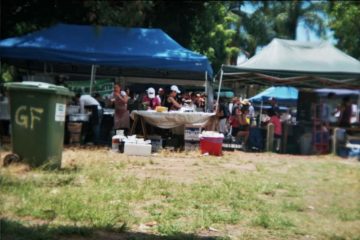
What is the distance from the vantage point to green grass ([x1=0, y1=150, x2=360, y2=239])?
5387mm

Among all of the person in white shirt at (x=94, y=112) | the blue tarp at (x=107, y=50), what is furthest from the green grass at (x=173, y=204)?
the blue tarp at (x=107, y=50)

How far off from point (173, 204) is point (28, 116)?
3.16 meters

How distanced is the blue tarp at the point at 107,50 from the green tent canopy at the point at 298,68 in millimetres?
1354

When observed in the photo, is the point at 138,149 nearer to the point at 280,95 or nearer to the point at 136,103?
the point at 136,103

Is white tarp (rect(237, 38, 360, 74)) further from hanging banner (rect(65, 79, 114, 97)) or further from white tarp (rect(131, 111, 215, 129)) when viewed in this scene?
hanging banner (rect(65, 79, 114, 97))

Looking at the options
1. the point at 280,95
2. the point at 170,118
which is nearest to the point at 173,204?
the point at 170,118

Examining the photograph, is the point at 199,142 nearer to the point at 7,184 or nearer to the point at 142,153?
the point at 142,153

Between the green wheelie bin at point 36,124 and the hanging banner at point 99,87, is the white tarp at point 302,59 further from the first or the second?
the green wheelie bin at point 36,124

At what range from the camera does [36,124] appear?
27.9 ft

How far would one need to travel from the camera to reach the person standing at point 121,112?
1367cm

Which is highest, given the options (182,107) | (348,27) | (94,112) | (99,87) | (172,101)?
(348,27)

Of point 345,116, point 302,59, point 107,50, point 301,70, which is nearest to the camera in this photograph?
point 107,50

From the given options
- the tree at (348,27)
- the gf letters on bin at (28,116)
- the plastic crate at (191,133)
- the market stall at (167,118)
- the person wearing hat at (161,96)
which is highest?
the tree at (348,27)

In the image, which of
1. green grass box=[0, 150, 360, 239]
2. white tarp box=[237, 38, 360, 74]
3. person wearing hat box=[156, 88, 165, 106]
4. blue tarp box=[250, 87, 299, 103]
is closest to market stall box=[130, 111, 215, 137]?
person wearing hat box=[156, 88, 165, 106]
